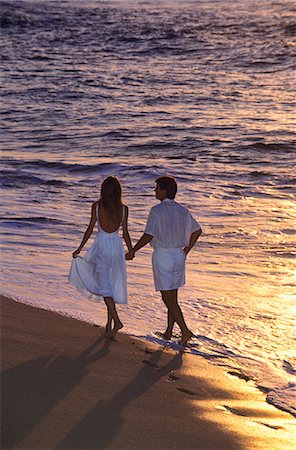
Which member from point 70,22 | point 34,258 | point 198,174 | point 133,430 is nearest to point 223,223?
point 34,258

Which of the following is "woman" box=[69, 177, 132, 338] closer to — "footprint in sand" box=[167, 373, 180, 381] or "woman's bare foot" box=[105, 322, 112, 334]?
"woman's bare foot" box=[105, 322, 112, 334]

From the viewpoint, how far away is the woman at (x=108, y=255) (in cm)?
794

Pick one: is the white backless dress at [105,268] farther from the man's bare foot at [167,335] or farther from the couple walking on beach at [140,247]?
the man's bare foot at [167,335]

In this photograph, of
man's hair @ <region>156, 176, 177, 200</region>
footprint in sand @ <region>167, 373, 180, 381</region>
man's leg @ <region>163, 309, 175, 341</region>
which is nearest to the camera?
footprint in sand @ <region>167, 373, 180, 381</region>

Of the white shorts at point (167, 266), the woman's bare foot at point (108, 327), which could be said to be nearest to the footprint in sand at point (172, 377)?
the woman's bare foot at point (108, 327)

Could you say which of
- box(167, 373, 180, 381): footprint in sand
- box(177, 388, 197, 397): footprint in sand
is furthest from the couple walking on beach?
box(177, 388, 197, 397): footprint in sand

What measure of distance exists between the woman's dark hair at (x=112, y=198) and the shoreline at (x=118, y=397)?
3.46 ft

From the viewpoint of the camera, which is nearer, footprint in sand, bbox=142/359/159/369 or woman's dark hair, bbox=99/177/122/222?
footprint in sand, bbox=142/359/159/369

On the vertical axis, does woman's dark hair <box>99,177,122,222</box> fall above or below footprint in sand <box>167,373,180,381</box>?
above

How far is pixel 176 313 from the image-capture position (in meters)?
7.92

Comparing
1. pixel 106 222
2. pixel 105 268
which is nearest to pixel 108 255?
pixel 105 268

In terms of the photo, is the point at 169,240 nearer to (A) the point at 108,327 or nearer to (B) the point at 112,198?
(B) the point at 112,198

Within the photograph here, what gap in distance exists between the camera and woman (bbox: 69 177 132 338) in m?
7.94

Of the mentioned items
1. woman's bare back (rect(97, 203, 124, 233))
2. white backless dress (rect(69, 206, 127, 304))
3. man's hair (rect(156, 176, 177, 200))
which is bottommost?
white backless dress (rect(69, 206, 127, 304))
